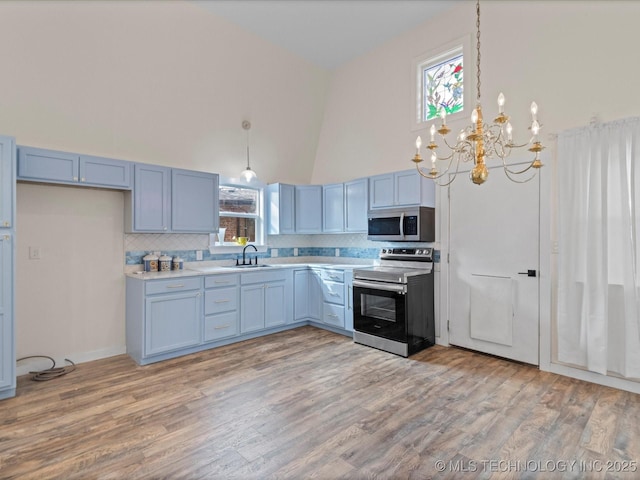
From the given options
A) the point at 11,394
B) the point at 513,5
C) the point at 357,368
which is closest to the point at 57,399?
the point at 11,394

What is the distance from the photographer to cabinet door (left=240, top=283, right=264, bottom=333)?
4.40m

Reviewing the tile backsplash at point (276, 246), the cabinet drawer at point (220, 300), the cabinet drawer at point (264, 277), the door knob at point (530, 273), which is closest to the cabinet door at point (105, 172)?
the tile backsplash at point (276, 246)

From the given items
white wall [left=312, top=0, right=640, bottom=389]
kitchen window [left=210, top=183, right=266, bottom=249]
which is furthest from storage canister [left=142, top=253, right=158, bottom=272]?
white wall [left=312, top=0, right=640, bottom=389]

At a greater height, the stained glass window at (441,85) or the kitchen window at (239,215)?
the stained glass window at (441,85)

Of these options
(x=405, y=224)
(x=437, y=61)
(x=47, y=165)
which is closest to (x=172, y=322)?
(x=47, y=165)

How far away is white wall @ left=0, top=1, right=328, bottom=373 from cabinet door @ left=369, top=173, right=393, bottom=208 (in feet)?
6.33

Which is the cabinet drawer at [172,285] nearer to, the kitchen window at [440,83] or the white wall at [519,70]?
the white wall at [519,70]

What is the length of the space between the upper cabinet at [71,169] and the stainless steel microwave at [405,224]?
3.03 meters

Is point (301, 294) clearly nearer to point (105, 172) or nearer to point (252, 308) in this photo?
point (252, 308)

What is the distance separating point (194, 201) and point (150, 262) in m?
0.91

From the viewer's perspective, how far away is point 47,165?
324 cm

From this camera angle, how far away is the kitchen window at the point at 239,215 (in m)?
5.05

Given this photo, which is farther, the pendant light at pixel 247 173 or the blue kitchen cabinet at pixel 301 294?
the blue kitchen cabinet at pixel 301 294

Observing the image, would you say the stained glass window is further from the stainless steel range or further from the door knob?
the door knob
